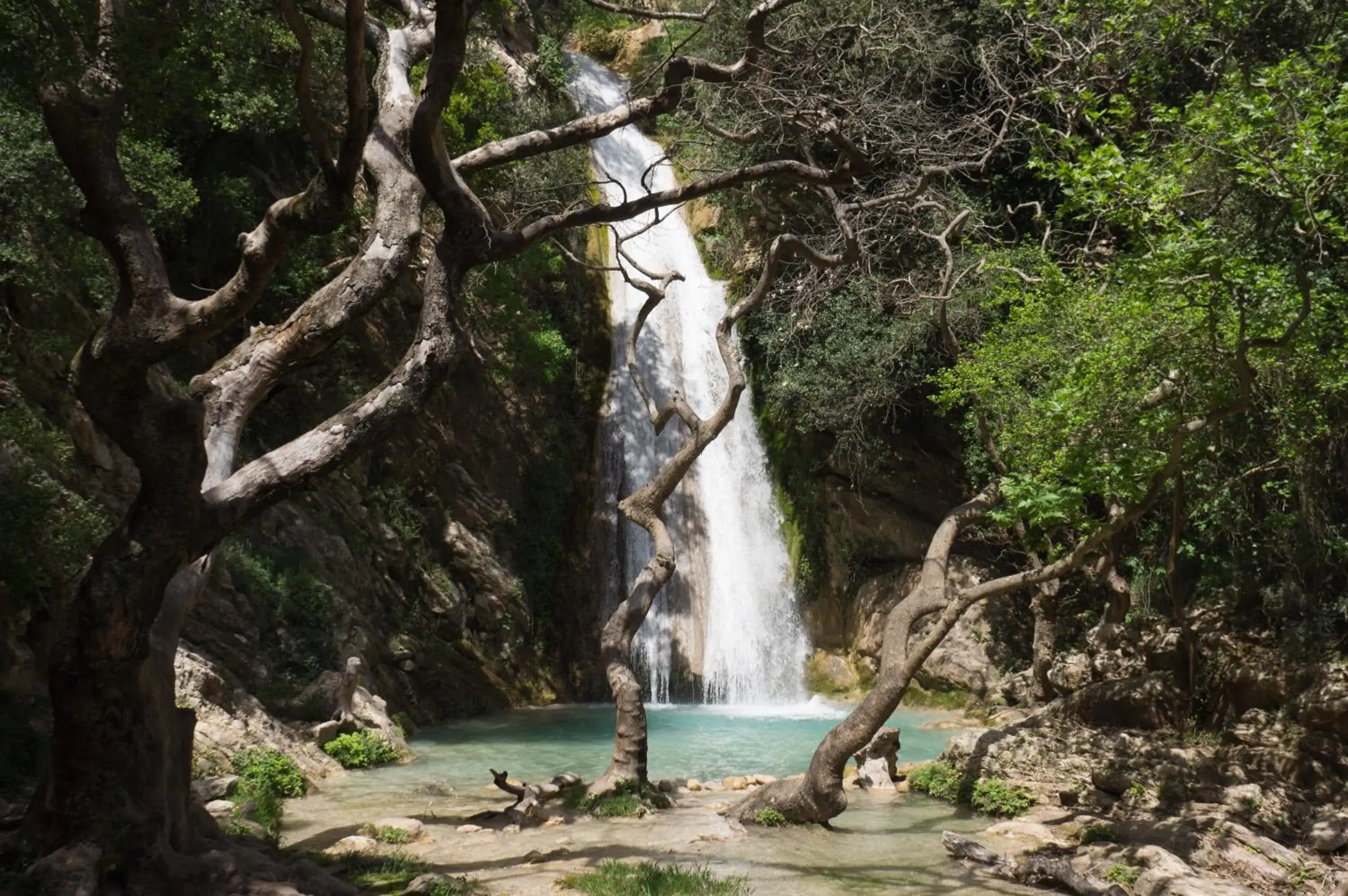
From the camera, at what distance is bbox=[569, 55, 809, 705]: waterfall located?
1962cm

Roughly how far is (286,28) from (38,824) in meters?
10.8

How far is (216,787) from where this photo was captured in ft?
26.8

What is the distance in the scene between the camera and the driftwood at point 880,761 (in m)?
11.0

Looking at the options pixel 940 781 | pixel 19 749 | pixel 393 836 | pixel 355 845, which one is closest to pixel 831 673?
pixel 940 781

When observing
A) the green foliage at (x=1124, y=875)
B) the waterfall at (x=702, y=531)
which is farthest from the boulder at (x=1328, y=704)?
the waterfall at (x=702, y=531)

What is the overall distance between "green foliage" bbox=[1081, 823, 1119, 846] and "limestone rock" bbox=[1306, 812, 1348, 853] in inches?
57.1

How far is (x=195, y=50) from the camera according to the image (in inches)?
343

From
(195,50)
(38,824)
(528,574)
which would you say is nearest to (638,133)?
(528,574)

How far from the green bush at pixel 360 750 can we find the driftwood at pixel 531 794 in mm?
2425

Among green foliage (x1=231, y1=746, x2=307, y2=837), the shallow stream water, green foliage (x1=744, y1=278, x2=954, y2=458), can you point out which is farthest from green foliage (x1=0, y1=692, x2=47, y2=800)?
green foliage (x1=744, y1=278, x2=954, y2=458)

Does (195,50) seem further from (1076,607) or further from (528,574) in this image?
(1076,607)

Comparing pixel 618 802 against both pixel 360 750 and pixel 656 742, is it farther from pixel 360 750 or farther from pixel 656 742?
pixel 656 742

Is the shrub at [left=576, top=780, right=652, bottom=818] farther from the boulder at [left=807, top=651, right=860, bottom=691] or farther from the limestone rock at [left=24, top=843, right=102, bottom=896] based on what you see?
the boulder at [left=807, top=651, right=860, bottom=691]

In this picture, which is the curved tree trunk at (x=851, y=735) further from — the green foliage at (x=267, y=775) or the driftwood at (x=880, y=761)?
the green foliage at (x=267, y=775)
